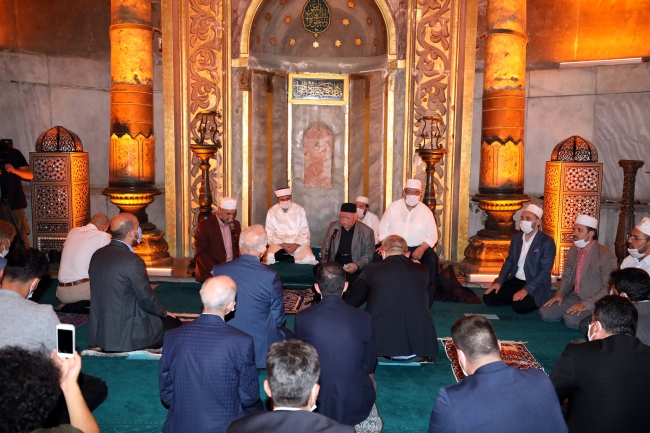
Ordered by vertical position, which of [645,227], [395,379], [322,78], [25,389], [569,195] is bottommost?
[395,379]

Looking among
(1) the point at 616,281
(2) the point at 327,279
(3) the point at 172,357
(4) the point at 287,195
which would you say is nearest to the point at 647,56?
(4) the point at 287,195

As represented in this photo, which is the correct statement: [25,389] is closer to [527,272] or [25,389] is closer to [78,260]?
[78,260]

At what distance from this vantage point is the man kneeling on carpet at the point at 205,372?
284 centimetres

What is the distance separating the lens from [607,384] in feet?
8.83

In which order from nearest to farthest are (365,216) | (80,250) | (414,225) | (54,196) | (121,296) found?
(121,296) → (80,250) → (414,225) → (54,196) → (365,216)

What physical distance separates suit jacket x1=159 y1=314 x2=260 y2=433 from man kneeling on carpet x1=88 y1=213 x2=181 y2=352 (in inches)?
59.2

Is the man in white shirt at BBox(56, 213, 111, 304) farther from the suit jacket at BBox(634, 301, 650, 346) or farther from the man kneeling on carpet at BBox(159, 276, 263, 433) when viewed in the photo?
the suit jacket at BBox(634, 301, 650, 346)

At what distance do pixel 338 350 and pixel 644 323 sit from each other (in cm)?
176

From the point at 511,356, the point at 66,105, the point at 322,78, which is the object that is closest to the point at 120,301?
the point at 511,356

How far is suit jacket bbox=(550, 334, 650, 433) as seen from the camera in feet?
8.79

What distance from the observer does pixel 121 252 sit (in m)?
4.35

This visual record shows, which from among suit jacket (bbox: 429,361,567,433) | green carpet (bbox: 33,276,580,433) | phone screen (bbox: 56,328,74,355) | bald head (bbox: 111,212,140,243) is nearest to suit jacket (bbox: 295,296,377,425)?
green carpet (bbox: 33,276,580,433)

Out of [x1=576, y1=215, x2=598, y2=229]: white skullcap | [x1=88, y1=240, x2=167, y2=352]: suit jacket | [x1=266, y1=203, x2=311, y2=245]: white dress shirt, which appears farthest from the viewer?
[x1=266, y1=203, x2=311, y2=245]: white dress shirt

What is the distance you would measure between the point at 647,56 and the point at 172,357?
7.62m
